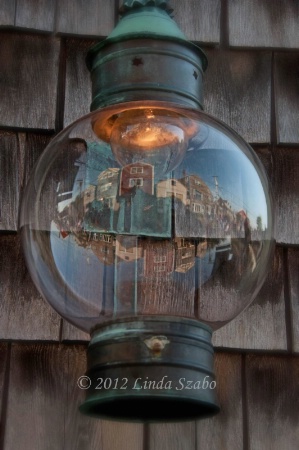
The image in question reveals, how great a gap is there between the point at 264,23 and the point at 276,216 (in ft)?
1.22

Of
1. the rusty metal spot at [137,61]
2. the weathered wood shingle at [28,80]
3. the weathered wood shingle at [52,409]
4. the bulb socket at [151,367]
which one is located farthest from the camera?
the weathered wood shingle at [28,80]

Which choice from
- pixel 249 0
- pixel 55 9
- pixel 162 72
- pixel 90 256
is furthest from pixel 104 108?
pixel 249 0

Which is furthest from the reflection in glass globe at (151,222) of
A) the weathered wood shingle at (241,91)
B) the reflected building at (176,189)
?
the weathered wood shingle at (241,91)

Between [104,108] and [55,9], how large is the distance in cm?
53

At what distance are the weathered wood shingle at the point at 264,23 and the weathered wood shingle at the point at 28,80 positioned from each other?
13.3 inches

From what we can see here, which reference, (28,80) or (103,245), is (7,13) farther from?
(103,245)

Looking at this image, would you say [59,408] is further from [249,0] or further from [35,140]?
[249,0]

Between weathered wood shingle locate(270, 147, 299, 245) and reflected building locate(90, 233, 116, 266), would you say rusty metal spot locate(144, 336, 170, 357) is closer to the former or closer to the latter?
reflected building locate(90, 233, 116, 266)

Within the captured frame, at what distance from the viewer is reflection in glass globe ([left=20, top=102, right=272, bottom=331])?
3.76 ft

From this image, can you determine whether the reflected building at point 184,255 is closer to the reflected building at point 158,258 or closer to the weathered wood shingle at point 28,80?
the reflected building at point 158,258

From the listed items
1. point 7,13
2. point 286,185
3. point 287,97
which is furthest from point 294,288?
point 7,13

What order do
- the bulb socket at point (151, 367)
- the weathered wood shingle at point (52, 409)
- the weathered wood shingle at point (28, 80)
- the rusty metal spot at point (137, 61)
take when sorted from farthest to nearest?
the weathered wood shingle at point (28, 80), the weathered wood shingle at point (52, 409), the rusty metal spot at point (137, 61), the bulb socket at point (151, 367)

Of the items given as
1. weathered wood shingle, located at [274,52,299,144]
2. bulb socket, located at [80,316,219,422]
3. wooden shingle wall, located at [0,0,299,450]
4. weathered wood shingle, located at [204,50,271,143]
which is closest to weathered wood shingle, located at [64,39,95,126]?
wooden shingle wall, located at [0,0,299,450]

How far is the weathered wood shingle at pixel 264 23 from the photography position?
1672mm
